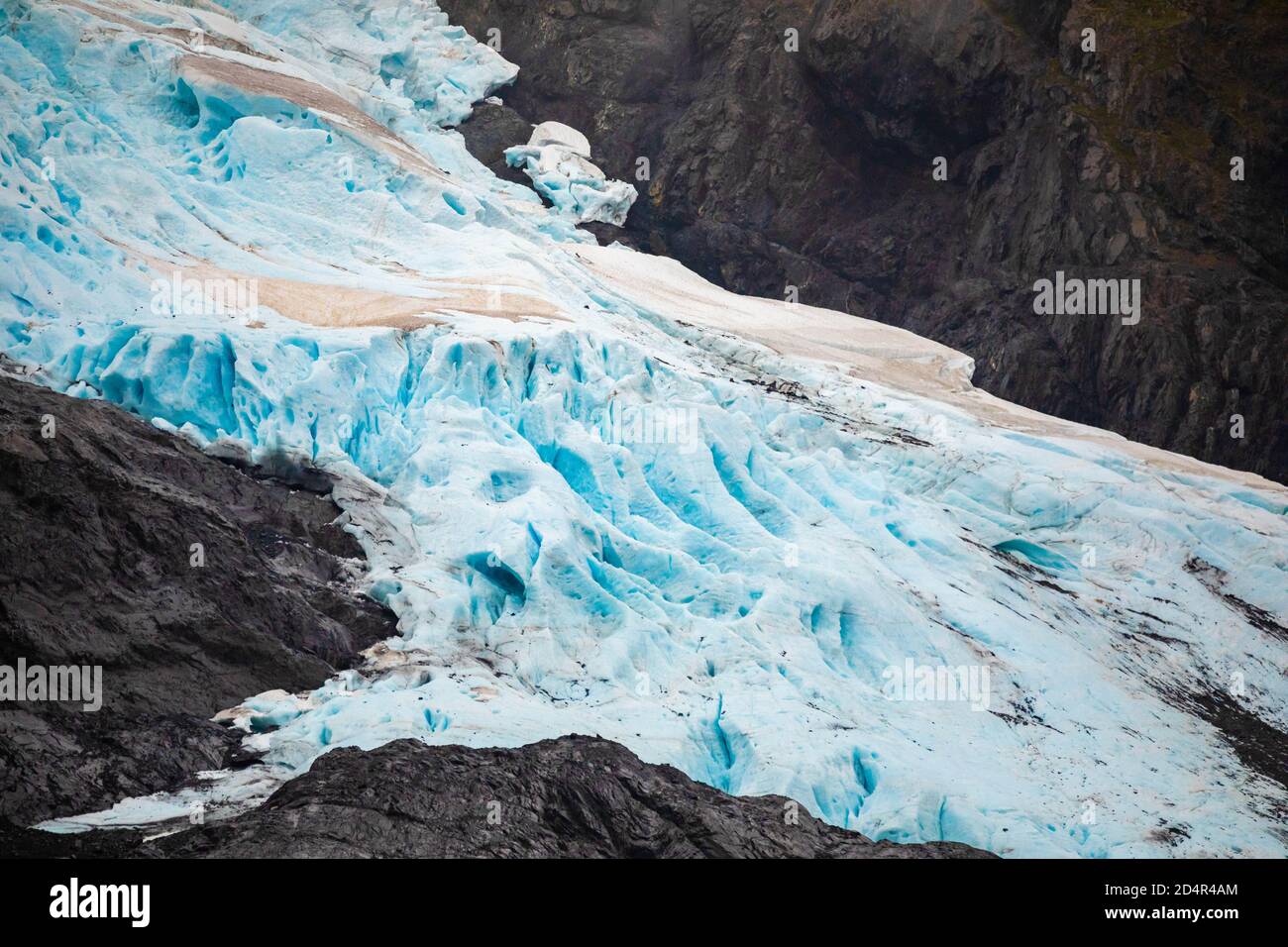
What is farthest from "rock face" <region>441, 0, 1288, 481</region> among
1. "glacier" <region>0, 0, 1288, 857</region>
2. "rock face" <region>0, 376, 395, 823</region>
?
"rock face" <region>0, 376, 395, 823</region>

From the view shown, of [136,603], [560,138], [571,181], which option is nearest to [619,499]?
[136,603]

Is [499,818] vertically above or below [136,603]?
below

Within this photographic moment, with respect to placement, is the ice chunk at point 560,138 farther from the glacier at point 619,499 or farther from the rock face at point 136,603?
the rock face at point 136,603

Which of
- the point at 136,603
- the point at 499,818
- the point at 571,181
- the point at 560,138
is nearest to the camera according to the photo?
the point at 499,818

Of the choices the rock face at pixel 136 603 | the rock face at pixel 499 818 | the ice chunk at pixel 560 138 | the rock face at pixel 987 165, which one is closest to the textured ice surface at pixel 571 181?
the ice chunk at pixel 560 138

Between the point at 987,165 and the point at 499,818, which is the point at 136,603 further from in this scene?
the point at 987,165

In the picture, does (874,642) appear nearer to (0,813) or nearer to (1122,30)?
(0,813)
